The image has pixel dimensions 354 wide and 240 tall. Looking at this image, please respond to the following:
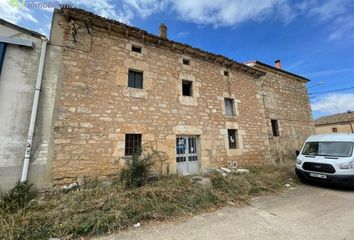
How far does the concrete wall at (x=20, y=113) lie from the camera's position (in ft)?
13.8

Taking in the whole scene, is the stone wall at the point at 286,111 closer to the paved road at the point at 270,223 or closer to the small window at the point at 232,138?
the small window at the point at 232,138

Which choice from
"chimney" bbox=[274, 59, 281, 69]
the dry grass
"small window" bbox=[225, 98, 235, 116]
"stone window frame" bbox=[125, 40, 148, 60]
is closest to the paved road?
the dry grass

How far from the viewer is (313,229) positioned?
3.24 meters

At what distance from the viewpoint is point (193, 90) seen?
7266mm

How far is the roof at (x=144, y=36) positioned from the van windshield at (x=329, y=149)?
457cm

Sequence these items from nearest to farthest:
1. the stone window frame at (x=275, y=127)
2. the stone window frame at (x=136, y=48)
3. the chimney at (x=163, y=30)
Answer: the stone window frame at (x=136, y=48)
the chimney at (x=163, y=30)
the stone window frame at (x=275, y=127)

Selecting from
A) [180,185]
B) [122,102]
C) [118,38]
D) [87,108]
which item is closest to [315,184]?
[180,185]

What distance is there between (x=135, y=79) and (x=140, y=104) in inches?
38.8

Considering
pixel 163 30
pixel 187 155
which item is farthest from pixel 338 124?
pixel 163 30

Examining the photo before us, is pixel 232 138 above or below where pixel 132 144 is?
above

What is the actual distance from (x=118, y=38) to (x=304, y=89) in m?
12.5

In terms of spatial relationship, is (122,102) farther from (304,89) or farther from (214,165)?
(304,89)

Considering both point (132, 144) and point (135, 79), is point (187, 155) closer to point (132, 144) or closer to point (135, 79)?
point (132, 144)

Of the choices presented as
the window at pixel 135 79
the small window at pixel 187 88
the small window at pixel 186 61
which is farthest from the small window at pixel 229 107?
the window at pixel 135 79
